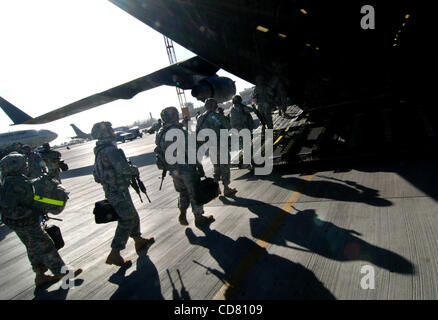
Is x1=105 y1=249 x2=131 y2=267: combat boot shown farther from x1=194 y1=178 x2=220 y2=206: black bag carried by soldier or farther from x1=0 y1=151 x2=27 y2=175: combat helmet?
x1=0 y1=151 x2=27 y2=175: combat helmet

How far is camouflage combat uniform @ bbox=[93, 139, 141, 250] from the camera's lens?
13.1ft

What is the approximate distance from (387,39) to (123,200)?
9635 mm

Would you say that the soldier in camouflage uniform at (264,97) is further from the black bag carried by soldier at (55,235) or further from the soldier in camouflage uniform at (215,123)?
the black bag carried by soldier at (55,235)

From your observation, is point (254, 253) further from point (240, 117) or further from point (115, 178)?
point (240, 117)

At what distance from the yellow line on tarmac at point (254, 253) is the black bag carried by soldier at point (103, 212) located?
2.21m

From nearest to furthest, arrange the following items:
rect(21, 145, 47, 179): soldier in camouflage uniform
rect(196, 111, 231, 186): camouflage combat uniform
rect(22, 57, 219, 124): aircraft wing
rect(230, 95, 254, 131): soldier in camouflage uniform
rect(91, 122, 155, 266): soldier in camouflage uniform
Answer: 1. rect(91, 122, 155, 266): soldier in camouflage uniform
2. rect(196, 111, 231, 186): camouflage combat uniform
3. rect(230, 95, 254, 131): soldier in camouflage uniform
4. rect(21, 145, 47, 179): soldier in camouflage uniform
5. rect(22, 57, 219, 124): aircraft wing

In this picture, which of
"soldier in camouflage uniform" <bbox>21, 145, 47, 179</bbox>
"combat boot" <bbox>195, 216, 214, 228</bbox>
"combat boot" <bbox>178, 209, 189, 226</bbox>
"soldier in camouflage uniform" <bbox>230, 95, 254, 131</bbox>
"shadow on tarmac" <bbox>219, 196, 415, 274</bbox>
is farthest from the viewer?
"soldier in camouflage uniform" <bbox>21, 145, 47, 179</bbox>

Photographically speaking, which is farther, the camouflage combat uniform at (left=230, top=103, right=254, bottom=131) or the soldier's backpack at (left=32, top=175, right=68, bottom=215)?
the camouflage combat uniform at (left=230, top=103, right=254, bottom=131)

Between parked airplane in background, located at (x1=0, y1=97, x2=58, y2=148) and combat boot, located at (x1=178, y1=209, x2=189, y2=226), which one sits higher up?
parked airplane in background, located at (x1=0, y1=97, x2=58, y2=148)

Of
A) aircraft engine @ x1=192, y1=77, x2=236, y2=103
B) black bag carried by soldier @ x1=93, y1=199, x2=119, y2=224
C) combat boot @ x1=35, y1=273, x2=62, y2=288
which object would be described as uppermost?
aircraft engine @ x1=192, y1=77, x2=236, y2=103

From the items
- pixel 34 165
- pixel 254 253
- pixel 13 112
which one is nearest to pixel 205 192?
pixel 254 253

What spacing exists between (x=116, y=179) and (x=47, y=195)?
1.01 m

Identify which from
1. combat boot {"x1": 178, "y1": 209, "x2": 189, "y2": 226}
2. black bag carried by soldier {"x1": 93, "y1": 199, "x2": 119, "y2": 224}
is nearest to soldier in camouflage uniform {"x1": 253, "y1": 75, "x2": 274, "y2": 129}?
combat boot {"x1": 178, "y1": 209, "x2": 189, "y2": 226}
